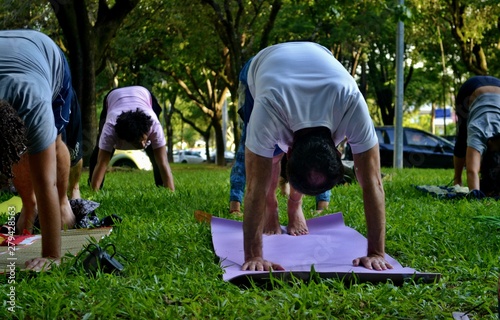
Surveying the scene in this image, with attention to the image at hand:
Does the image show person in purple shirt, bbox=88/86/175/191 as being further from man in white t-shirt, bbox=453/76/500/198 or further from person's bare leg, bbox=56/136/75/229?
man in white t-shirt, bbox=453/76/500/198

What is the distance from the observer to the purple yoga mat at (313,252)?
394 centimetres

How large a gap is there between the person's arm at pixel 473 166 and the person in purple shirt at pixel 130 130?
3.59m

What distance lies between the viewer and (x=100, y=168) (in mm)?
9289

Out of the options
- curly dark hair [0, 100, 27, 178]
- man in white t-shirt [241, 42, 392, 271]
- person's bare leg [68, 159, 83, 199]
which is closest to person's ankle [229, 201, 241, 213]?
person's bare leg [68, 159, 83, 199]

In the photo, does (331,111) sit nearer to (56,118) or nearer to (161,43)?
(56,118)

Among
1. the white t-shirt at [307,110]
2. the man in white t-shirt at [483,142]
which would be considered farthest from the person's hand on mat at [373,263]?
the man in white t-shirt at [483,142]

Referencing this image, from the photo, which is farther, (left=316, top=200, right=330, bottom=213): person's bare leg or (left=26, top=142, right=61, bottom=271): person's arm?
(left=316, top=200, right=330, bottom=213): person's bare leg

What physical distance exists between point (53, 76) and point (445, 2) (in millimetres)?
17483

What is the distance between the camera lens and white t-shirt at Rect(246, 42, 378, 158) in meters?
4.08

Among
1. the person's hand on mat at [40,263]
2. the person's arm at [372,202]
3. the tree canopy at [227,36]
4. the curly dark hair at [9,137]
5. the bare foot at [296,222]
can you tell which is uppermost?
the tree canopy at [227,36]

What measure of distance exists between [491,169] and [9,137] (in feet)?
19.5

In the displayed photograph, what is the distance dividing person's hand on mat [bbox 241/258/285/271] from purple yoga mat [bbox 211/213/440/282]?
57mm

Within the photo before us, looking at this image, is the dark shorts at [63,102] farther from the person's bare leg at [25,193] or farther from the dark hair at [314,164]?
the dark hair at [314,164]

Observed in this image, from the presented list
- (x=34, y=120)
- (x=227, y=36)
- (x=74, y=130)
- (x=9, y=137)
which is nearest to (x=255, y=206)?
(x=34, y=120)
